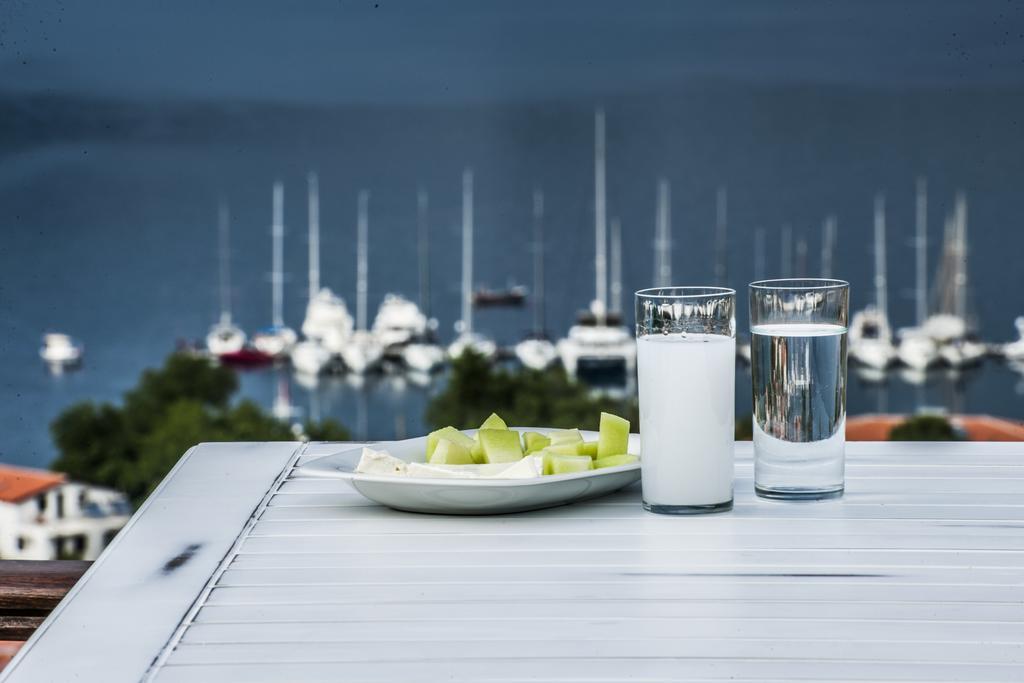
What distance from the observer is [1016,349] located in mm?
13047

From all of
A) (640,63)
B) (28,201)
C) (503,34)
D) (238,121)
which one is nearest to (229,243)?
(238,121)

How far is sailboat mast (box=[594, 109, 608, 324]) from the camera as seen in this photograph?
14586 mm

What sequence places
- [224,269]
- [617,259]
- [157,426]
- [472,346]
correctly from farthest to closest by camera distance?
[157,426] < [472,346] < [617,259] < [224,269]

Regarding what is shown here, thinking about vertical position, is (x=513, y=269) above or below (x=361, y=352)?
above

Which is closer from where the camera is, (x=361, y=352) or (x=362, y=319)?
(x=362, y=319)

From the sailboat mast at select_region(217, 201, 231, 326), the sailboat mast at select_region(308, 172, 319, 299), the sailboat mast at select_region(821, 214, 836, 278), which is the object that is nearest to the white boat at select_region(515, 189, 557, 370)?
the sailboat mast at select_region(821, 214, 836, 278)

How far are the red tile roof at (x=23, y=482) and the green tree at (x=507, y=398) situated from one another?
4183mm

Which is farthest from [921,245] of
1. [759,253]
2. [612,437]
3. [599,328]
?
[612,437]

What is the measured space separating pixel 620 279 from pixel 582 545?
555 inches

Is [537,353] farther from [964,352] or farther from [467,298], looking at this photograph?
[964,352]

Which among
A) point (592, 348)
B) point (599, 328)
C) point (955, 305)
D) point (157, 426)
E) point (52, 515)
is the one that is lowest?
point (52, 515)

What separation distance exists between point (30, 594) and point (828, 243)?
13.3m

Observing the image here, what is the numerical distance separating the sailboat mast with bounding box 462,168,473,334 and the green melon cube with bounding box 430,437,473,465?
13.9m

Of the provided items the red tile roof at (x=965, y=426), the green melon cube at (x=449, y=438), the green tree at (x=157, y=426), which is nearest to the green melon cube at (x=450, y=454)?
the green melon cube at (x=449, y=438)
